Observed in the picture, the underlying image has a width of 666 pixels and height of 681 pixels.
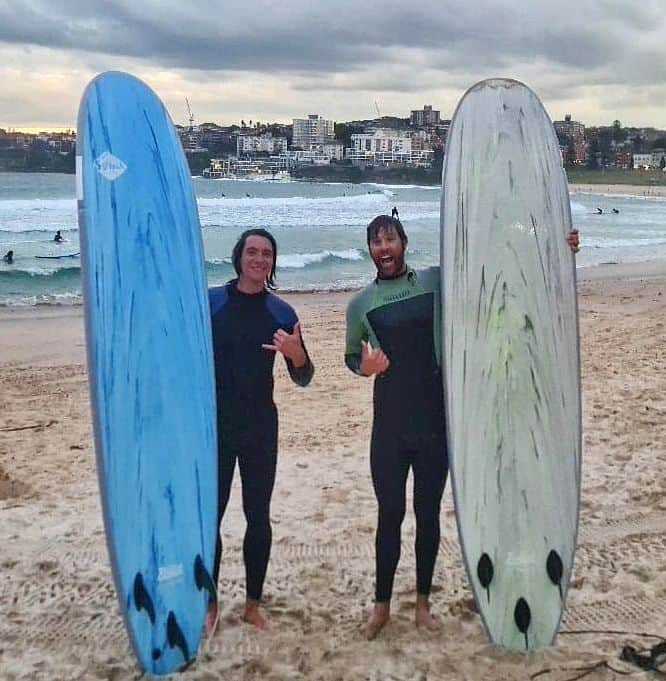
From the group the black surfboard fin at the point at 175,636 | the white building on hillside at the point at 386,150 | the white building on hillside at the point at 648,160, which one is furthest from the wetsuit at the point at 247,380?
the white building on hillside at the point at 648,160

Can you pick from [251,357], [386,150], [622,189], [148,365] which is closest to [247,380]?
[251,357]

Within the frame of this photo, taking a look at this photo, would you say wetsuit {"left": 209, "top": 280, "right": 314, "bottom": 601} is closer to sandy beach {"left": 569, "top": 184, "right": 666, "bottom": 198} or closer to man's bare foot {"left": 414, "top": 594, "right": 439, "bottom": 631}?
man's bare foot {"left": 414, "top": 594, "right": 439, "bottom": 631}

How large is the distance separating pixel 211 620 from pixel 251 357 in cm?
105

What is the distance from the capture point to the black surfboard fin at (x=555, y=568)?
2.97 metres

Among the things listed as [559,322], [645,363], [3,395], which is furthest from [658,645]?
[3,395]

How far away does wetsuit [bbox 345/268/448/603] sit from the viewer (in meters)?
2.79

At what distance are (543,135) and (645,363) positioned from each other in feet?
16.7

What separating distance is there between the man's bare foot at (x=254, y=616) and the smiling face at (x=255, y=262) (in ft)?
4.14

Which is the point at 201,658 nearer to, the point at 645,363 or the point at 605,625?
the point at 605,625

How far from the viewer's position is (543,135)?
3066mm

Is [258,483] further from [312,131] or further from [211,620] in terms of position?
[312,131]

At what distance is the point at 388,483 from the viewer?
2826 millimetres

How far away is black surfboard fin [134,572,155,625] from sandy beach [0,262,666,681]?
0.80 feet

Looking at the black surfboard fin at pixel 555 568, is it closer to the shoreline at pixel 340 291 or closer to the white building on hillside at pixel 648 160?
the shoreline at pixel 340 291
